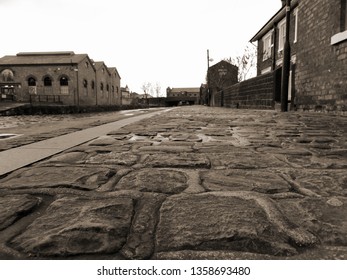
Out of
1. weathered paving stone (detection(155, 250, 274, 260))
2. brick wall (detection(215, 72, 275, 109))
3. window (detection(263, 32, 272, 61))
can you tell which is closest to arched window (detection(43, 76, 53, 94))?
brick wall (detection(215, 72, 275, 109))

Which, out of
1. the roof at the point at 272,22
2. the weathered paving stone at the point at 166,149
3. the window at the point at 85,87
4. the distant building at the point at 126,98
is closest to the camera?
the weathered paving stone at the point at 166,149

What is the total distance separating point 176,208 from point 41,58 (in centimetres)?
4421

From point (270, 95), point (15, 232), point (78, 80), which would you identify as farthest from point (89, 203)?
point (78, 80)

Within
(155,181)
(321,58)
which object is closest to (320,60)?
(321,58)

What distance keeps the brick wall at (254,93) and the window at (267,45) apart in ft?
10.6

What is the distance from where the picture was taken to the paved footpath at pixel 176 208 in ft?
3.34

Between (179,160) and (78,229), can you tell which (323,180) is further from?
(78,229)

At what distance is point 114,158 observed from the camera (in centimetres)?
246

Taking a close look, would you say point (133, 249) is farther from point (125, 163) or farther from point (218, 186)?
point (125, 163)

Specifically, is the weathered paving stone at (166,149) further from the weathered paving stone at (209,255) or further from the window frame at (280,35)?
the window frame at (280,35)

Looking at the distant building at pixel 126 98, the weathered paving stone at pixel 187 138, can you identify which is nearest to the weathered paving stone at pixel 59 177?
the weathered paving stone at pixel 187 138

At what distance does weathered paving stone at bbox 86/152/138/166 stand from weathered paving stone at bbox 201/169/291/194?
68cm

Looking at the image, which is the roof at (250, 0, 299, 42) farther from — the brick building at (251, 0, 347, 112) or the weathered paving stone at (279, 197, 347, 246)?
the weathered paving stone at (279, 197, 347, 246)

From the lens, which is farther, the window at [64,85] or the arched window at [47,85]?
the arched window at [47,85]
